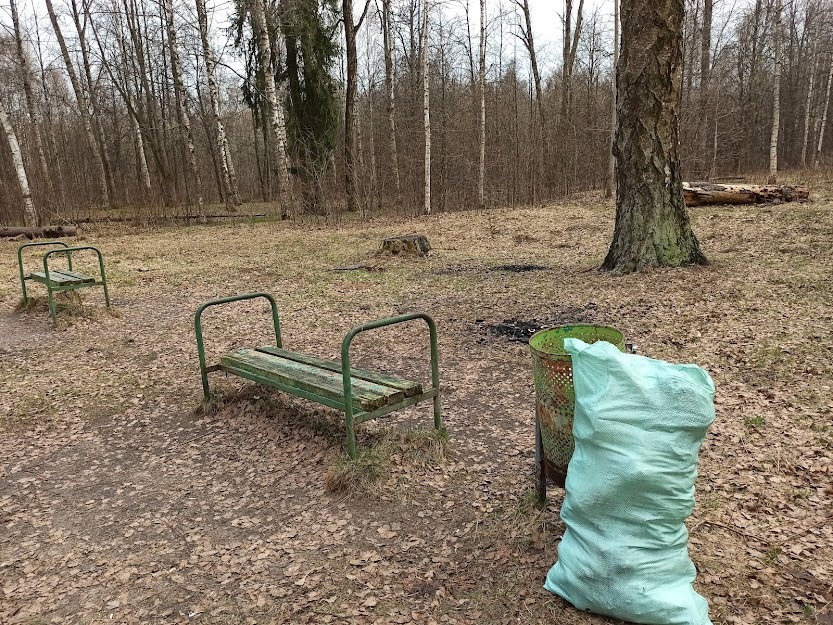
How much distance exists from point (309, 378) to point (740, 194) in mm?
14611

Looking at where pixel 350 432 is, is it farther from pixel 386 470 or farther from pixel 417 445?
pixel 417 445

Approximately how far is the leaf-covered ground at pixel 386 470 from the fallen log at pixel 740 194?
23.4 ft

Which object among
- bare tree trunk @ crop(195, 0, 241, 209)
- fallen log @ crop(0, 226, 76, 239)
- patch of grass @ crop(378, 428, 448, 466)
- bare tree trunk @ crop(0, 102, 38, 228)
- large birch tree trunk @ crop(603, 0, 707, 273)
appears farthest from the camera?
bare tree trunk @ crop(195, 0, 241, 209)

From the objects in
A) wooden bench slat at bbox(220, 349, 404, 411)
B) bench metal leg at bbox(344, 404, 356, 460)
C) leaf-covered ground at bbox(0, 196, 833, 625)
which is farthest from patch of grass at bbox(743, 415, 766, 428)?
bench metal leg at bbox(344, 404, 356, 460)

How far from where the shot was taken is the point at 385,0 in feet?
77.1

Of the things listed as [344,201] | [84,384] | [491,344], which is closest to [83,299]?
[84,384]

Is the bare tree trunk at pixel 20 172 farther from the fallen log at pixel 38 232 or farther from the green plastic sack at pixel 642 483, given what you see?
the green plastic sack at pixel 642 483

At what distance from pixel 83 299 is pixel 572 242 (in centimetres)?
933

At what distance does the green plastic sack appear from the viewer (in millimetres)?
2152

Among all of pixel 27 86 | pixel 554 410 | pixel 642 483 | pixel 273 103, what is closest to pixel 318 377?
pixel 554 410

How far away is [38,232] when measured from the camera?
16484mm

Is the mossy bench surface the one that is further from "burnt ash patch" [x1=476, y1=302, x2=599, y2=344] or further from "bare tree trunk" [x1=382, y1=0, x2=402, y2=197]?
"bare tree trunk" [x1=382, y1=0, x2=402, y2=197]

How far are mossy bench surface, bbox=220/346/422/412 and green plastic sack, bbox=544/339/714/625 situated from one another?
1655 mm

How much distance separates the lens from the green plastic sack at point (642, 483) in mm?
2152
